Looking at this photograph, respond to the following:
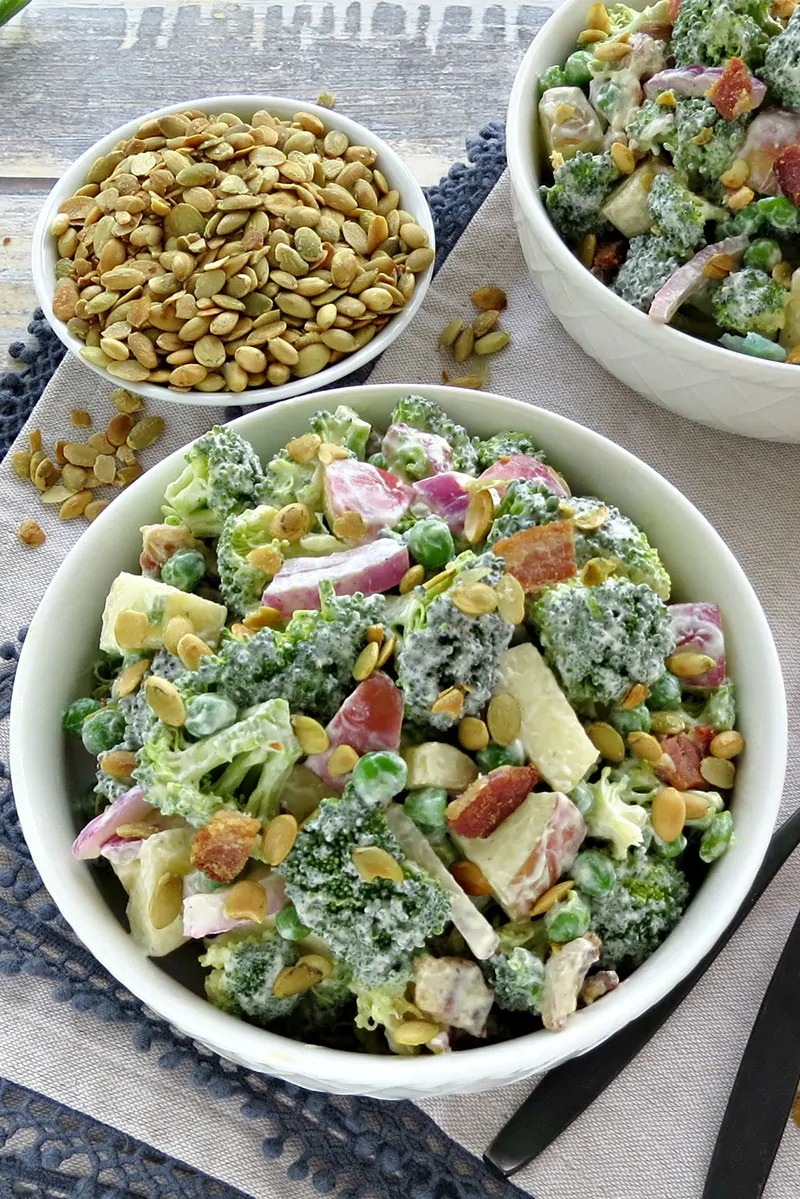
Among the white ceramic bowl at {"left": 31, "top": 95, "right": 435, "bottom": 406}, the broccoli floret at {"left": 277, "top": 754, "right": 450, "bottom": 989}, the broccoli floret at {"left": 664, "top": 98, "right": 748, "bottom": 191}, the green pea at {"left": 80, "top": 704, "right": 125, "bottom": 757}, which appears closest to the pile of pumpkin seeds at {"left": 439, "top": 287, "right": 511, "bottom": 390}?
the white ceramic bowl at {"left": 31, "top": 95, "right": 435, "bottom": 406}

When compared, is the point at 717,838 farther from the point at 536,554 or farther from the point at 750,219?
the point at 750,219

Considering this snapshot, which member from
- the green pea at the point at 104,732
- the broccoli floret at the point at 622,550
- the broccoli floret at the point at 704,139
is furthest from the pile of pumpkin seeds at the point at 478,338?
the green pea at the point at 104,732

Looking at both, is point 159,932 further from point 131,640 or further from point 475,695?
point 475,695

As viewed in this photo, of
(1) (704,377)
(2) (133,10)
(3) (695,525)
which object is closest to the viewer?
(3) (695,525)

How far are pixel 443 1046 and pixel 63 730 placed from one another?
2.47 ft

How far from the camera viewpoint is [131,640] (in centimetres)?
168

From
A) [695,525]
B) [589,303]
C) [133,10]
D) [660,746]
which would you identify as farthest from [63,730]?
[133,10]

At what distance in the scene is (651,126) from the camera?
2080 millimetres

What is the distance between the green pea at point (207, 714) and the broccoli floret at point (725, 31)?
1.42m

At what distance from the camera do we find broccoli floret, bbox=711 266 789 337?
1979 millimetres

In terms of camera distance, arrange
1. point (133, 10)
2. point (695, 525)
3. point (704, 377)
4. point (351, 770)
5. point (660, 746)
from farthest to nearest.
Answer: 1. point (133, 10)
2. point (704, 377)
3. point (695, 525)
4. point (660, 746)
5. point (351, 770)

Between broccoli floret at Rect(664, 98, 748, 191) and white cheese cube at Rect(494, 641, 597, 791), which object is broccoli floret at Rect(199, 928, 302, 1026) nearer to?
white cheese cube at Rect(494, 641, 597, 791)

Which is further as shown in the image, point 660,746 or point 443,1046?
point 660,746

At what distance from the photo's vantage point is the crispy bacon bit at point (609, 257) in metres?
2.19
